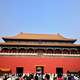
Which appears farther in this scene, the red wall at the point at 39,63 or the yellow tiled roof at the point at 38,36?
the yellow tiled roof at the point at 38,36

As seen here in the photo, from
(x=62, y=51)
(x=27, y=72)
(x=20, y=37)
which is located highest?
(x=20, y=37)

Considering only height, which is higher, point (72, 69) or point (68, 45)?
point (68, 45)

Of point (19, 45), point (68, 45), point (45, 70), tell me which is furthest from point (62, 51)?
point (19, 45)

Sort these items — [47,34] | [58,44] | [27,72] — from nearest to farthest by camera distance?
[27,72]
[58,44]
[47,34]

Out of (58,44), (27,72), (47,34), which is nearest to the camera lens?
(27,72)

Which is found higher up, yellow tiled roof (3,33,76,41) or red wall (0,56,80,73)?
yellow tiled roof (3,33,76,41)

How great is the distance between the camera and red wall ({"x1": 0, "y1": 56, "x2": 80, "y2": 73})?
28141mm

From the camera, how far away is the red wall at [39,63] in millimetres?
28141

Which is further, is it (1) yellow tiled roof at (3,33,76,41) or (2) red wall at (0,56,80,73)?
(1) yellow tiled roof at (3,33,76,41)

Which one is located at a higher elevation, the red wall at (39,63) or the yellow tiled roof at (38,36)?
the yellow tiled roof at (38,36)

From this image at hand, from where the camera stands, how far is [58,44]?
30328 millimetres

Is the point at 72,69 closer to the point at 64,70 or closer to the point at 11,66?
the point at 64,70

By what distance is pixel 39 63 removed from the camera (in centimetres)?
2842

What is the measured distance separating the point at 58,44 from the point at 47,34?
3.72 metres
